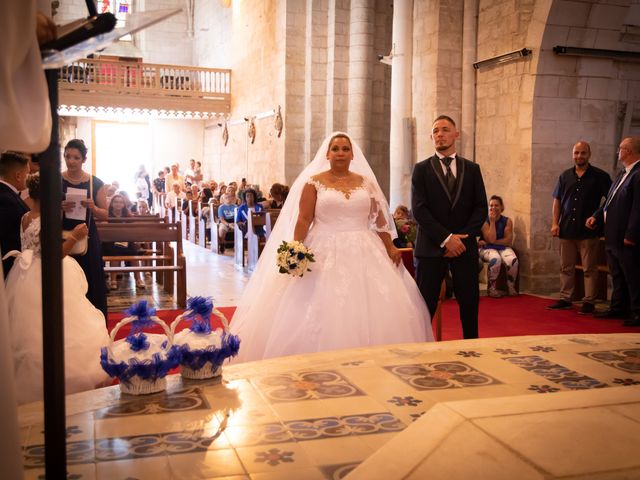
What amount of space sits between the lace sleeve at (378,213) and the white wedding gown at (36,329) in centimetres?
197

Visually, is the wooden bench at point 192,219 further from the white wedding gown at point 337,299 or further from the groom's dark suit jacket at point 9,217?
the groom's dark suit jacket at point 9,217

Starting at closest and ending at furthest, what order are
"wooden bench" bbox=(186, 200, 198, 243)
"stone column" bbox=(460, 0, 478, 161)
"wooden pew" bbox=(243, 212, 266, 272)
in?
"stone column" bbox=(460, 0, 478, 161) → "wooden pew" bbox=(243, 212, 266, 272) → "wooden bench" bbox=(186, 200, 198, 243)

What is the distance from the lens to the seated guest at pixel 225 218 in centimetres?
1340

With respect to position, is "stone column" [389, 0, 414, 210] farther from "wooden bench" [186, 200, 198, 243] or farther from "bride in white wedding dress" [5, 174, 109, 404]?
"wooden bench" [186, 200, 198, 243]

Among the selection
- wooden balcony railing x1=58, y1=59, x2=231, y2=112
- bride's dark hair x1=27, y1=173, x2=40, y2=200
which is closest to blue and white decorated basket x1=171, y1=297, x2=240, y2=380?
bride's dark hair x1=27, y1=173, x2=40, y2=200

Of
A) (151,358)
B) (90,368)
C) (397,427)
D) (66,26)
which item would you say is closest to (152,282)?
(90,368)

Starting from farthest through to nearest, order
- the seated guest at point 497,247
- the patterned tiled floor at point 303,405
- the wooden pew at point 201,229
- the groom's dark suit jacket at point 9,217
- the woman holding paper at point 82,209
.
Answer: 1. the wooden pew at point 201,229
2. the seated guest at point 497,247
3. the woman holding paper at point 82,209
4. the groom's dark suit jacket at point 9,217
5. the patterned tiled floor at point 303,405

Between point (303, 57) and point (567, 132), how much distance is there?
25.3 ft

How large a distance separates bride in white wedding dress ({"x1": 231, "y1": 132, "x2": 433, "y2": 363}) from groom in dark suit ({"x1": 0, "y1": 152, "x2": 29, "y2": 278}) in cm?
152

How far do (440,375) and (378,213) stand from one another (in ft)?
5.89

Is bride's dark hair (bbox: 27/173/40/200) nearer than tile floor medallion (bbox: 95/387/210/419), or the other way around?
tile floor medallion (bbox: 95/387/210/419)

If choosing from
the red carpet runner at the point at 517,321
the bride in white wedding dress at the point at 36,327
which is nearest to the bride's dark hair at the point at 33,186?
the bride in white wedding dress at the point at 36,327

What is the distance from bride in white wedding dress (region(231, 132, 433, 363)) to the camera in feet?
14.6

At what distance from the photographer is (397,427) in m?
→ 2.70
